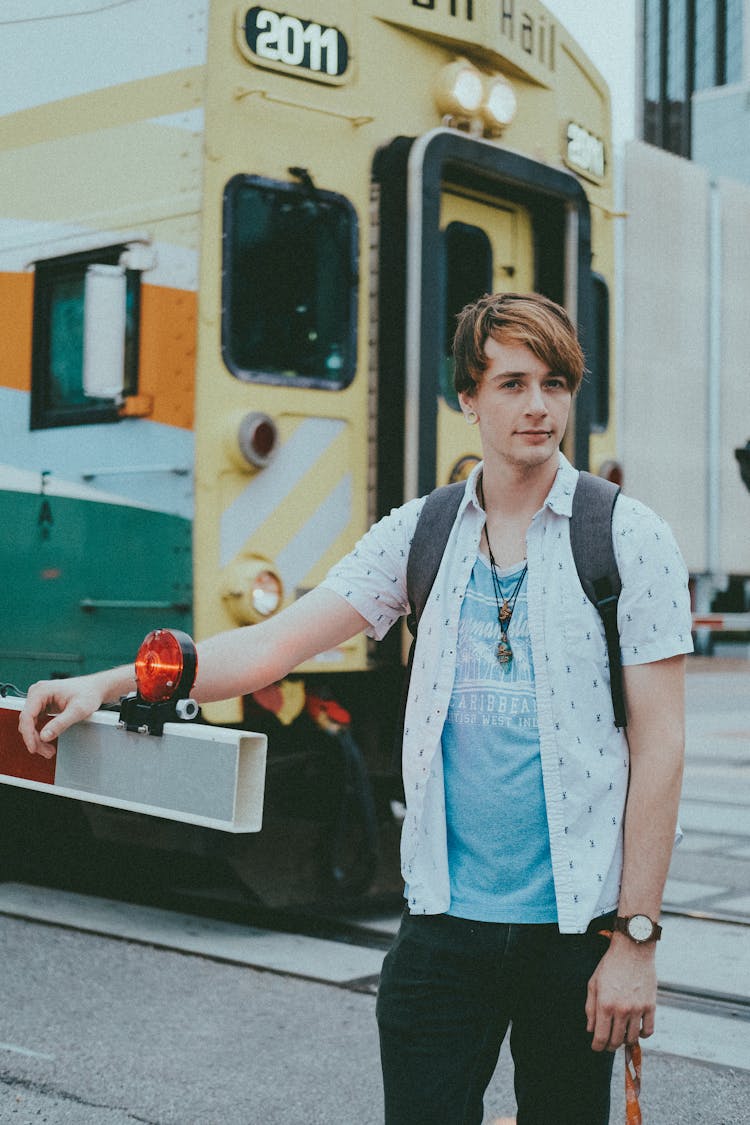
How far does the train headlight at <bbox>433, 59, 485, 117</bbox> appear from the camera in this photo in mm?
6117

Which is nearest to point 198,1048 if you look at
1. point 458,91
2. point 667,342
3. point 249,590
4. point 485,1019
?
point 249,590

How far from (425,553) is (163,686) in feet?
1.89

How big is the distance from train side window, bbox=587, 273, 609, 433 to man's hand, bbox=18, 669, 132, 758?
5.06m

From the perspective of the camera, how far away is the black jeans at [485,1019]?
2.28 meters

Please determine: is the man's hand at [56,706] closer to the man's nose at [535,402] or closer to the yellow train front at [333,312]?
the man's nose at [535,402]

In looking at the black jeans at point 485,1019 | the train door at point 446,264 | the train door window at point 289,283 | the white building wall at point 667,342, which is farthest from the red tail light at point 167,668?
the white building wall at point 667,342

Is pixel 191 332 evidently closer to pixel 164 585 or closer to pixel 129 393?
pixel 129 393

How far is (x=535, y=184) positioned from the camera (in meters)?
6.45

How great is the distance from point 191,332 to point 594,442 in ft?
7.45

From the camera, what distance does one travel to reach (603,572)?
7.45ft

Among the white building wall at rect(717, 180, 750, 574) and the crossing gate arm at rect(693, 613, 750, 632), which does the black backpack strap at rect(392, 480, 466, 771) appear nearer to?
the crossing gate arm at rect(693, 613, 750, 632)

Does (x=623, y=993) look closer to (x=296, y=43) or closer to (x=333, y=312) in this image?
(x=333, y=312)

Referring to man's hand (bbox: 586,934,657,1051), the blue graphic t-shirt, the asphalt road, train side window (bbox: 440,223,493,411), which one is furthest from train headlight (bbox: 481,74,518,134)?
man's hand (bbox: 586,934,657,1051)

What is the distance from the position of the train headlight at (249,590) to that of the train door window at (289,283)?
712 mm
